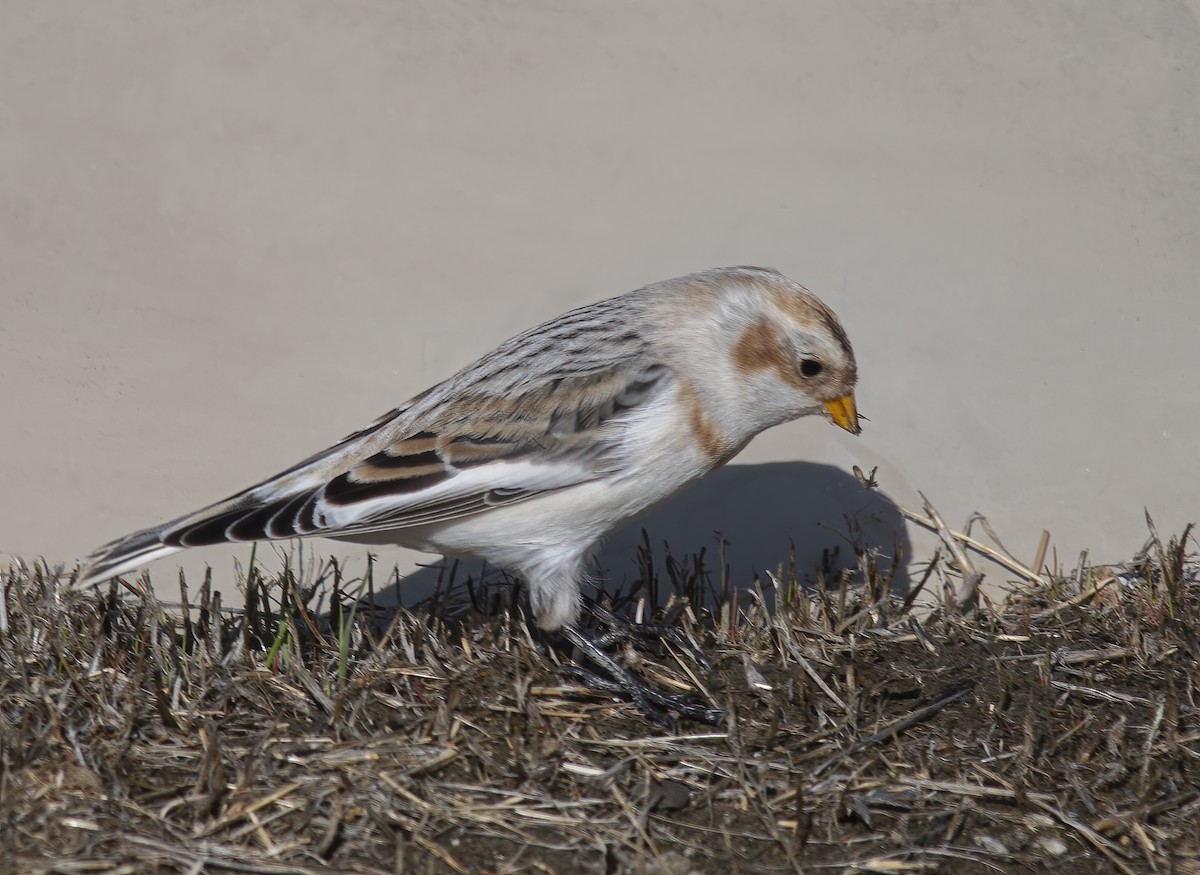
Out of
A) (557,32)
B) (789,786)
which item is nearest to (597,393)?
(789,786)

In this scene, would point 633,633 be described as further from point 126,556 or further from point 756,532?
point 126,556

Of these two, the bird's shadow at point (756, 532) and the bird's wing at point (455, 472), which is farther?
the bird's shadow at point (756, 532)

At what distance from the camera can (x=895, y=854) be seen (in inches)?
109

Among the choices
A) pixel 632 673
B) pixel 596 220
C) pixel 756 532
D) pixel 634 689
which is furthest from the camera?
pixel 596 220

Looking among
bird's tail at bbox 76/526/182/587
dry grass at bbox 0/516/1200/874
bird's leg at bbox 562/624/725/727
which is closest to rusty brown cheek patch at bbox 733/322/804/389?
dry grass at bbox 0/516/1200/874

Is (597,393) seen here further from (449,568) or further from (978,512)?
(978,512)

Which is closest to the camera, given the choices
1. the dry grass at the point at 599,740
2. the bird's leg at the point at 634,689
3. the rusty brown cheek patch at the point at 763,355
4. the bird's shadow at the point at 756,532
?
the dry grass at the point at 599,740

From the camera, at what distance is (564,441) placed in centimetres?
350

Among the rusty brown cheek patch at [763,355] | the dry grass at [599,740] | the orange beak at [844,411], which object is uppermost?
A: the rusty brown cheek patch at [763,355]

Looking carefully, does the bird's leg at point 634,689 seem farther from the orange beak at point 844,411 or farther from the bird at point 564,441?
the orange beak at point 844,411

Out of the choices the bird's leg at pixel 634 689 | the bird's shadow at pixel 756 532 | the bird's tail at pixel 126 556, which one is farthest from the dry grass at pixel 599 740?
the bird's shadow at pixel 756 532

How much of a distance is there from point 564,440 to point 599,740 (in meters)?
0.78

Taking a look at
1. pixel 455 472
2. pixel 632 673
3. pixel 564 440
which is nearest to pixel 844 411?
pixel 564 440

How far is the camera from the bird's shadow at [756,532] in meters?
4.36
